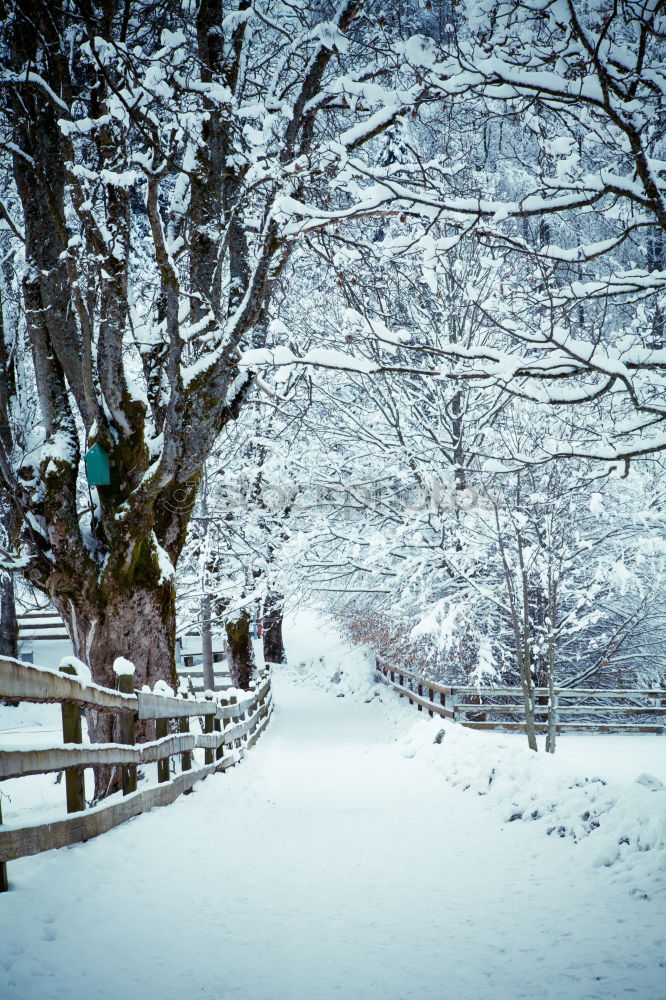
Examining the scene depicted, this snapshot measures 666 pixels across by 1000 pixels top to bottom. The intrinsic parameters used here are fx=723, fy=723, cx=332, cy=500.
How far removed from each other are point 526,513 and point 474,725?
427cm

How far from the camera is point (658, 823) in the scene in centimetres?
454

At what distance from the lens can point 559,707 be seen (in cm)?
1359

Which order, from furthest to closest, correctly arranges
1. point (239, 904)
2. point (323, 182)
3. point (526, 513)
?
1. point (526, 513)
2. point (323, 182)
3. point (239, 904)

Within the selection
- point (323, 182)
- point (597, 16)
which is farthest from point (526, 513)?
point (597, 16)

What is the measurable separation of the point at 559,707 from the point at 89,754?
11.2 metres

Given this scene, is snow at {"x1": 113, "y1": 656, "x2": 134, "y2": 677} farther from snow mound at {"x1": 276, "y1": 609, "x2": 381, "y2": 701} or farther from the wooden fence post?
snow mound at {"x1": 276, "y1": 609, "x2": 381, "y2": 701}

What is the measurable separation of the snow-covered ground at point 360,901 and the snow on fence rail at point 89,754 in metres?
0.14

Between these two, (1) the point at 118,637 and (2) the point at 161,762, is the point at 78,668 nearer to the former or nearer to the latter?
(2) the point at 161,762

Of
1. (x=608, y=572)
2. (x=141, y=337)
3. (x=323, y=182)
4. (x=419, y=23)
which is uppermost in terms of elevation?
(x=419, y=23)

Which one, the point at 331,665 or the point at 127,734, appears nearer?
the point at 127,734

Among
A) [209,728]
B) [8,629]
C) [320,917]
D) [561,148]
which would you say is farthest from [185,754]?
[8,629]

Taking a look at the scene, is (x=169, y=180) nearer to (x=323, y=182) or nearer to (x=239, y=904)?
(x=323, y=182)

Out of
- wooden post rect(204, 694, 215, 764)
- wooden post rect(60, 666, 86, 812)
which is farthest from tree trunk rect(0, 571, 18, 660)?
wooden post rect(60, 666, 86, 812)

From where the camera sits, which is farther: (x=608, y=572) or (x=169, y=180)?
(x=608, y=572)
